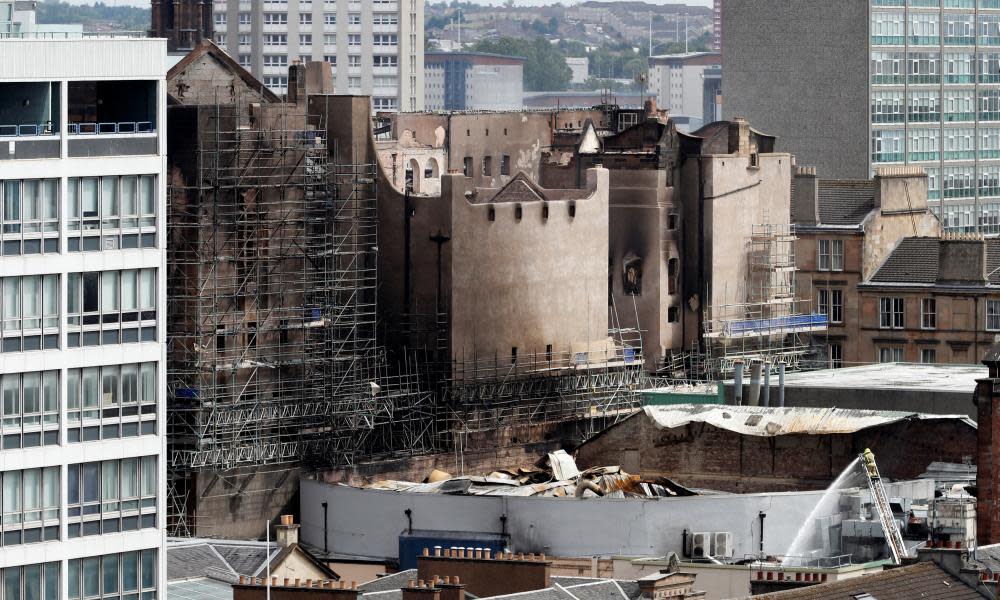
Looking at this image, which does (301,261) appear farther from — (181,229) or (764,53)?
(764,53)

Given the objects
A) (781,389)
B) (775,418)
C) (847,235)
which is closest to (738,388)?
(781,389)

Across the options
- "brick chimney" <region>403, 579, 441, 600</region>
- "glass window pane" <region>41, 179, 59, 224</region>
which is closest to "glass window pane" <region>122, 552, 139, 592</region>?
"brick chimney" <region>403, 579, 441, 600</region>

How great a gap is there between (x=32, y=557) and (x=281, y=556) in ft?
38.0

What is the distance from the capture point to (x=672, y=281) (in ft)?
364

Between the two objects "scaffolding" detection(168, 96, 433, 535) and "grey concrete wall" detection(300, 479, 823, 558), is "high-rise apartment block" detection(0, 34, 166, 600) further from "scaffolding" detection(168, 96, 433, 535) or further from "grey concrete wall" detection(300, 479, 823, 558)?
"scaffolding" detection(168, 96, 433, 535)

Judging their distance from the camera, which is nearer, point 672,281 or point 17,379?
point 17,379

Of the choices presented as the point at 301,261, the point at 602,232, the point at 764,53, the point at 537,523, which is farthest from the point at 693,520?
the point at 764,53

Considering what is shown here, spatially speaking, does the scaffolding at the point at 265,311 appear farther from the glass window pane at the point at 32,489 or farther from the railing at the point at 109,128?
the glass window pane at the point at 32,489

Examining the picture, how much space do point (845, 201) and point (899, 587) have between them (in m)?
66.5

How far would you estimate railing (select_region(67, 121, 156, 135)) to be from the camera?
4994 cm

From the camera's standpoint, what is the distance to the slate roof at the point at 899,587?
5450 cm

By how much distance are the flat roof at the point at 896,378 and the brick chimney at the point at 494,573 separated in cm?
3490

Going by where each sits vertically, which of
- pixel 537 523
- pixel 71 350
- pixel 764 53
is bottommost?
pixel 537 523

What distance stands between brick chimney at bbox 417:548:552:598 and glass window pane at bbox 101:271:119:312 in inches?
410
